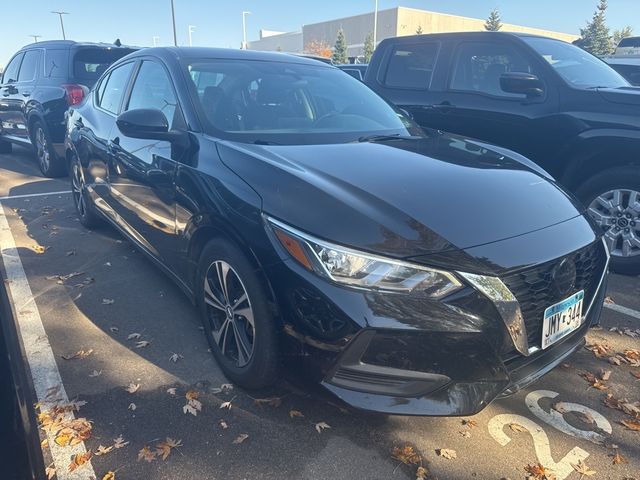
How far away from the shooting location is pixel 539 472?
2193mm

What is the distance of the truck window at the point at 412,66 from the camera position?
5496mm

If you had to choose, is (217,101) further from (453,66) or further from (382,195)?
(453,66)

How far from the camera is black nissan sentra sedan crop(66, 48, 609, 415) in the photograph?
199cm

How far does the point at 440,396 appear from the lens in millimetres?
2025

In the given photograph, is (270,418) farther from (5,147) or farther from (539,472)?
(5,147)

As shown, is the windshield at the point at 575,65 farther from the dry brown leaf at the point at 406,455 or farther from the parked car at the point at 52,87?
the parked car at the point at 52,87

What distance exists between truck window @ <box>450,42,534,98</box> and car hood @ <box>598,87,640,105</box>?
70 centimetres

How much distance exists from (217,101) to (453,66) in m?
3.06

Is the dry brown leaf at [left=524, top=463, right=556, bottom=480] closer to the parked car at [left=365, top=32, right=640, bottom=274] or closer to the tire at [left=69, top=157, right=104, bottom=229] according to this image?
the parked car at [left=365, top=32, right=640, bottom=274]

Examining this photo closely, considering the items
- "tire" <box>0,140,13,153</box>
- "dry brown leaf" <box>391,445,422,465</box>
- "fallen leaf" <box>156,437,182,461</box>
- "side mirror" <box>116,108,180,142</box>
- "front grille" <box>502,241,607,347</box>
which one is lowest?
"tire" <box>0,140,13,153</box>

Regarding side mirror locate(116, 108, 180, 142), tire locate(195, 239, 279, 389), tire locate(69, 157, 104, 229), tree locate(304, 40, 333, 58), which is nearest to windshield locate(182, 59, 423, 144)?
side mirror locate(116, 108, 180, 142)

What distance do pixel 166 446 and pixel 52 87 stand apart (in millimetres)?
6741

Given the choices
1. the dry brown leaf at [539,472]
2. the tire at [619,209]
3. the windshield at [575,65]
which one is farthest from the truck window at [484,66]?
the dry brown leaf at [539,472]

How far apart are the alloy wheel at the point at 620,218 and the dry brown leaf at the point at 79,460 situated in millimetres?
4096
